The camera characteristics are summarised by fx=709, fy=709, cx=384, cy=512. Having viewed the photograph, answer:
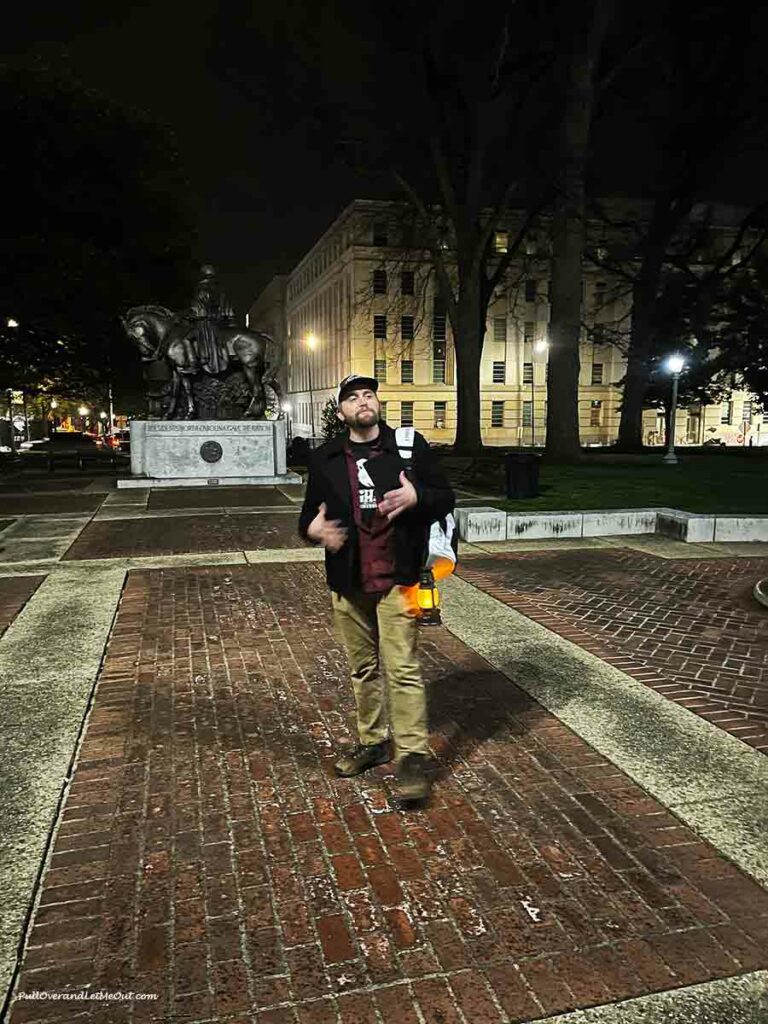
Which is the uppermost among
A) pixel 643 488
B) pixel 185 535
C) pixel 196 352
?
pixel 196 352

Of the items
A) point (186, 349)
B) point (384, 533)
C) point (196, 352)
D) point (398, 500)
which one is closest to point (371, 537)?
point (384, 533)

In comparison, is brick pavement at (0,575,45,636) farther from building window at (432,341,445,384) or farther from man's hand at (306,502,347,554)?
building window at (432,341,445,384)

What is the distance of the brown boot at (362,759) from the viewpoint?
3.81 m

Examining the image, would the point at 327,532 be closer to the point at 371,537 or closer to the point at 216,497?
the point at 371,537

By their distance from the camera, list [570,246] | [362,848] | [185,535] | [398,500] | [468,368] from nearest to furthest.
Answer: [362,848] → [398,500] → [185,535] → [570,246] → [468,368]

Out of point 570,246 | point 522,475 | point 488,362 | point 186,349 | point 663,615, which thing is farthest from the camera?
point 488,362

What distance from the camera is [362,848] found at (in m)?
3.18

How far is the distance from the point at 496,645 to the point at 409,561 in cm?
275

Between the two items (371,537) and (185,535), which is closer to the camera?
(371,537)

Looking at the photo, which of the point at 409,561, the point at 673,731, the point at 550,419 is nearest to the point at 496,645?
the point at 673,731

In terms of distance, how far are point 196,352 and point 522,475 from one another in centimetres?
1027

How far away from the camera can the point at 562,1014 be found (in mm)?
2289

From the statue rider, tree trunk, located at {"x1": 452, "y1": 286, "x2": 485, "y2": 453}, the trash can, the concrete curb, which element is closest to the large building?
tree trunk, located at {"x1": 452, "y1": 286, "x2": 485, "y2": 453}

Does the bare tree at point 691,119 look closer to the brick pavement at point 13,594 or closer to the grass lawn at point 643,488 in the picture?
the grass lawn at point 643,488
